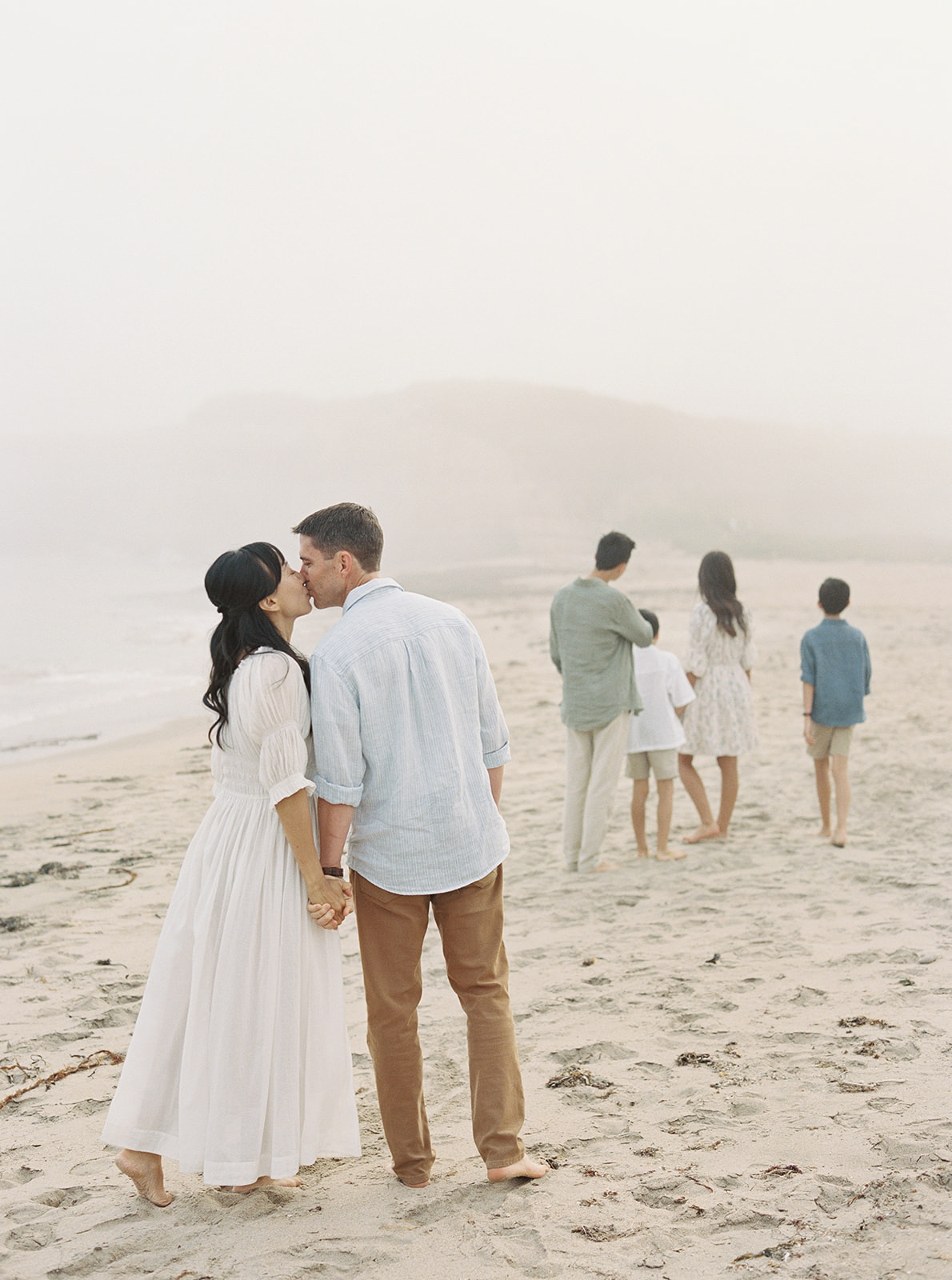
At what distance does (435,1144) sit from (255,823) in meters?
1.12

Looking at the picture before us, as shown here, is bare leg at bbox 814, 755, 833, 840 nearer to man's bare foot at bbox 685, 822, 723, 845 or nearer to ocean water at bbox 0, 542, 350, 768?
man's bare foot at bbox 685, 822, 723, 845

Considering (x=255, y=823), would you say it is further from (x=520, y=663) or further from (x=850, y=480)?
(x=850, y=480)

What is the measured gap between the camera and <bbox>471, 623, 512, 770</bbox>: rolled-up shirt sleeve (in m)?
2.92

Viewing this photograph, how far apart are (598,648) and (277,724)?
321 centimetres

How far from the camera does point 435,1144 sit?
3162 millimetres

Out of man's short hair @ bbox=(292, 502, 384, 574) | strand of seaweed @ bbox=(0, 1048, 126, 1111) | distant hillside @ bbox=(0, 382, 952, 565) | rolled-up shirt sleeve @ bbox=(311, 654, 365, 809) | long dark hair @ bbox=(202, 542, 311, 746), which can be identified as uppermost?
distant hillside @ bbox=(0, 382, 952, 565)

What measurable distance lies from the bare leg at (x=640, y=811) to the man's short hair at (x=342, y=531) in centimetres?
370

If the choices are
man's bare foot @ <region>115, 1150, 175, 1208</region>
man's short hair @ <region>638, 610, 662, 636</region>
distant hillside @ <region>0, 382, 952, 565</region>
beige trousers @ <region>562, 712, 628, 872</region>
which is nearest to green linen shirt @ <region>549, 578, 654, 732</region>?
beige trousers @ <region>562, 712, 628, 872</region>

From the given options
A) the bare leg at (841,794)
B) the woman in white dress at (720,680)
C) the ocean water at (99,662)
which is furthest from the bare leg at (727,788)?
Result: the ocean water at (99,662)

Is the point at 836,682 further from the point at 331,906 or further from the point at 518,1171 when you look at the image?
the point at 331,906

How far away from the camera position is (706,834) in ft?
21.3

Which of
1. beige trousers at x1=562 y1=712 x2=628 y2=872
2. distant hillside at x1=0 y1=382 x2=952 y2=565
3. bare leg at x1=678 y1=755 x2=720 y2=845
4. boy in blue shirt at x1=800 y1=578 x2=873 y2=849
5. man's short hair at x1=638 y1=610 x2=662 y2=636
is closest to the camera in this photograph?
beige trousers at x1=562 y1=712 x2=628 y2=872

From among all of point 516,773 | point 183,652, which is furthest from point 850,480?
point 516,773

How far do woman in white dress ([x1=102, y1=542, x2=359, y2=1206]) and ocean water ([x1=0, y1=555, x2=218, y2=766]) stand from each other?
8846mm
